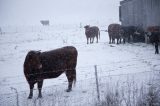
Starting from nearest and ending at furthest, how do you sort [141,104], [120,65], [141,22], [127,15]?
[141,104] → [120,65] → [141,22] → [127,15]

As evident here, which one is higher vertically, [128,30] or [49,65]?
[128,30]

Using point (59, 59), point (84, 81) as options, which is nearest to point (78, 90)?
point (84, 81)

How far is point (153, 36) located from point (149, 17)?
512 cm

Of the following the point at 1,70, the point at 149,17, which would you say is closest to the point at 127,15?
the point at 149,17

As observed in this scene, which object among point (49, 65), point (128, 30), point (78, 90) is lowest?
point (78, 90)

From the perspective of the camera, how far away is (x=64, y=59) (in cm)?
806

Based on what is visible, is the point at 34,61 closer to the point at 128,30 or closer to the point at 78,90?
the point at 78,90

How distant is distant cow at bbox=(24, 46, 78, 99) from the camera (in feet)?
24.7

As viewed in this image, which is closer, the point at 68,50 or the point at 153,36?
the point at 68,50

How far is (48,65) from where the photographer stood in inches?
309

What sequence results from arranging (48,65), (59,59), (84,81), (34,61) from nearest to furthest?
1. (34,61)
2. (48,65)
3. (59,59)
4. (84,81)

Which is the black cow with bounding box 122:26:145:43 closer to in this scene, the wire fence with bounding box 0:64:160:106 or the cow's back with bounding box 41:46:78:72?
the wire fence with bounding box 0:64:160:106

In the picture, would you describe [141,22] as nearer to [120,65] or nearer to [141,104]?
[120,65]

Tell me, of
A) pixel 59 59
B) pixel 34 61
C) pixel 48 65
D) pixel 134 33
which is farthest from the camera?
pixel 134 33
